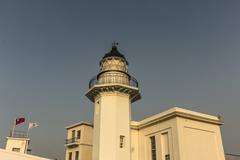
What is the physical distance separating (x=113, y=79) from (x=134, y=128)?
17.4ft

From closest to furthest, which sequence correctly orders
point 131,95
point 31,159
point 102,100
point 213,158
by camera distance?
point 31,159 < point 213,158 < point 102,100 < point 131,95

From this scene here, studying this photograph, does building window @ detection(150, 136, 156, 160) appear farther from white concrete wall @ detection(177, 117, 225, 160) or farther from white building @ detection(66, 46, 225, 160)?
white concrete wall @ detection(177, 117, 225, 160)

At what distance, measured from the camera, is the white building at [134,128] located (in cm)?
2169

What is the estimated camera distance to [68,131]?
3369 cm

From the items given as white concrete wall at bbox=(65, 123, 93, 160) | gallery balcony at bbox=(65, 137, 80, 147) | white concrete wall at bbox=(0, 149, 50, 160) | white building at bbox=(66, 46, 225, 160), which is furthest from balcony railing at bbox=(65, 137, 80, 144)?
white concrete wall at bbox=(0, 149, 50, 160)

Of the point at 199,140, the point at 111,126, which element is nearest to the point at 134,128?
the point at 111,126

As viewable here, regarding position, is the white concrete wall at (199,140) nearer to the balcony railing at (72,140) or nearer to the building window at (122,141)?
the building window at (122,141)

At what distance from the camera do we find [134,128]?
25.9m

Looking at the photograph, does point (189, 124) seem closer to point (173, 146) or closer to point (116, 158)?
point (173, 146)

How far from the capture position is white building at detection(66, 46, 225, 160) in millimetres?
21688

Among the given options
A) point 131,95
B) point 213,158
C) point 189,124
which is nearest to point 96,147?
point 131,95

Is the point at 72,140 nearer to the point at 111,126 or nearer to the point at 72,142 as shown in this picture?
the point at 72,142

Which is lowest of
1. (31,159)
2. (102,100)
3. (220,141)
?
(31,159)

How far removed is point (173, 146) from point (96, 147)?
681cm
